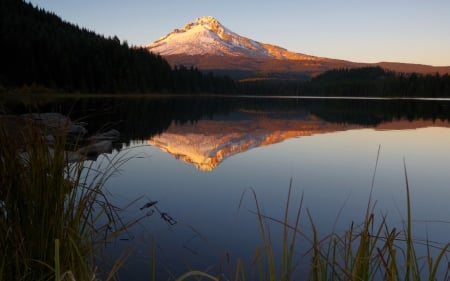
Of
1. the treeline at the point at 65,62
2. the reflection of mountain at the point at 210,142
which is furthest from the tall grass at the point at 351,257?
the treeline at the point at 65,62

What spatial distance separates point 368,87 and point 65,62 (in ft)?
327

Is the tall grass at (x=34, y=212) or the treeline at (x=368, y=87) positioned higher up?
the treeline at (x=368, y=87)

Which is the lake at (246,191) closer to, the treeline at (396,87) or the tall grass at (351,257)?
the tall grass at (351,257)

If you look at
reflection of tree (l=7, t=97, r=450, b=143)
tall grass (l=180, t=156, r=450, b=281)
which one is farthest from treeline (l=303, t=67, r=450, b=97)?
tall grass (l=180, t=156, r=450, b=281)

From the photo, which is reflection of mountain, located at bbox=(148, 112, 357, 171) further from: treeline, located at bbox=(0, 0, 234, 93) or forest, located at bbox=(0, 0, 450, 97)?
treeline, located at bbox=(0, 0, 234, 93)

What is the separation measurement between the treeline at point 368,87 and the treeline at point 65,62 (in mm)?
66610

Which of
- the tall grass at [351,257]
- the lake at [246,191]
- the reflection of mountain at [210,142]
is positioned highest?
the tall grass at [351,257]

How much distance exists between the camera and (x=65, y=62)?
6094 centimetres

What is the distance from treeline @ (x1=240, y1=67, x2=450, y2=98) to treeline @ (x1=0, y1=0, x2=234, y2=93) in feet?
219

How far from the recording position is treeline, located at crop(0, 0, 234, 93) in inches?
2206

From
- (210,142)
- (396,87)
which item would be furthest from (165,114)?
(396,87)

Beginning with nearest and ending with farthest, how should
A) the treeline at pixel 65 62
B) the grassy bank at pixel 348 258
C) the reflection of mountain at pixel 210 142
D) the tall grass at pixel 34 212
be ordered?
the grassy bank at pixel 348 258 → the tall grass at pixel 34 212 → the reflection of mountain at pixel 210 142 → the treeline at pixel 65 62

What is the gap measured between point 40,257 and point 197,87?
364ft

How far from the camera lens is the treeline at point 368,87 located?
111 meters
